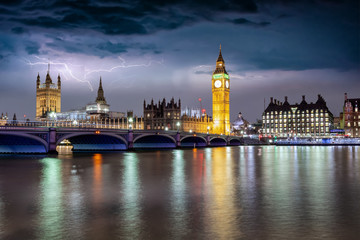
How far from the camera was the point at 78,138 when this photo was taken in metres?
73.9

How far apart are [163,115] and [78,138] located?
3219 inches

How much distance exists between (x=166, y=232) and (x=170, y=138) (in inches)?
3241

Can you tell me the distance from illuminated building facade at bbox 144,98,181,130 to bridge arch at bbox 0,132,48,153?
291 feet

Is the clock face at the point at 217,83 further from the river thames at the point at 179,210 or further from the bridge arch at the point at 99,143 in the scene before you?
the river thames at the point at 179,210

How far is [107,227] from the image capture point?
40.4 ft

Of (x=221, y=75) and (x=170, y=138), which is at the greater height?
(x=221, y=75)

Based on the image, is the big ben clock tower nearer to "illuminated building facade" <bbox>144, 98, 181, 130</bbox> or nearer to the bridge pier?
"illuminated building facade" <bbox>144, 98, 181, 130</bbox>

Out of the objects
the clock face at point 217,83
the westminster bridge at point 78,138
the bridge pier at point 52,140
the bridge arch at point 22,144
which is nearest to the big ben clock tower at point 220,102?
the clock face at point 217,83

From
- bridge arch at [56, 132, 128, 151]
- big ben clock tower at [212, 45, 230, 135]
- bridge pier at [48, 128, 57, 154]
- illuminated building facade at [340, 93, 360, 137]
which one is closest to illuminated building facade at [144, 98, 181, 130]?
big ben clock tower at [212, 45, 230, 135]

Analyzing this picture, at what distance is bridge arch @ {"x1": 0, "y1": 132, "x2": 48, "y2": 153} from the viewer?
55.2 m

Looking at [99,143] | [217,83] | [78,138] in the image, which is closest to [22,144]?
[78,138]

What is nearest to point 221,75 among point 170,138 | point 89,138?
point 170,138

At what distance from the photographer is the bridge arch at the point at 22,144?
55.2 metres

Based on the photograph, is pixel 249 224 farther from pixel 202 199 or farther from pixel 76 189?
pixel 76 189
